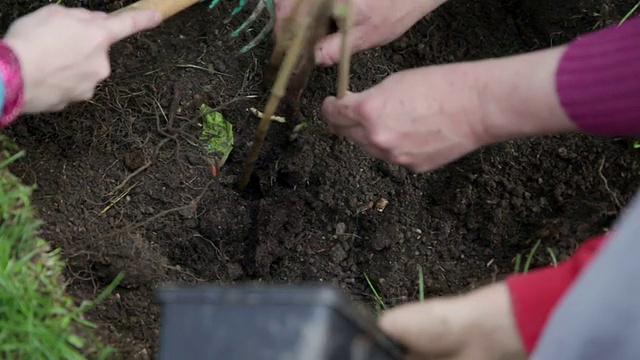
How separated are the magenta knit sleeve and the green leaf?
802 mm

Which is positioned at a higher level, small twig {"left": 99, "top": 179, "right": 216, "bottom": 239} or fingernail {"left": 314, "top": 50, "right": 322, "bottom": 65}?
fingernail {"left": 314, "top": 50, "right": 322, "bottom": 65}

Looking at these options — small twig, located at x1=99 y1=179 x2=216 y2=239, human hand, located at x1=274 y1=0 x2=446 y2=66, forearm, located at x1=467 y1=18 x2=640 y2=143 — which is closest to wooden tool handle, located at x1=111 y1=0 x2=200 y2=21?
human hand, located at x1=274 y1=0 x2=446 y2=66

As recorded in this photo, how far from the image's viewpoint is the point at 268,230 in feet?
5.25

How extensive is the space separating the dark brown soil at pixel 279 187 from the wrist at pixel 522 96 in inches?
13.8

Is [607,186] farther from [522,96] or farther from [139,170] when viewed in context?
[139,170]

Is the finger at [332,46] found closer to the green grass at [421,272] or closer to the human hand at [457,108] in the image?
the human hand at [457,108]

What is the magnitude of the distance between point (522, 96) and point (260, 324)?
69 cm

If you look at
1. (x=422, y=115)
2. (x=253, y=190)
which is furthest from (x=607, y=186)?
(x=253, y=190)

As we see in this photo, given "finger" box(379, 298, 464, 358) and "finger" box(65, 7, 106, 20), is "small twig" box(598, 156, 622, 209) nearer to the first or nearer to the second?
"finger" box(379, 298, 464, 358)

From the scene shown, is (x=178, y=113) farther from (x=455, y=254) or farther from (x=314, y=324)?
(x=314, y=324)

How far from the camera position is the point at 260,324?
0.80 metres

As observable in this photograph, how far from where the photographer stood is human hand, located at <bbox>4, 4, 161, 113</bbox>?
4.07ft

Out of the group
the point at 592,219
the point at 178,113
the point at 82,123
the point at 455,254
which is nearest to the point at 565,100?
the point at 592,219

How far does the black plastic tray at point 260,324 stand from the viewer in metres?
0.78
